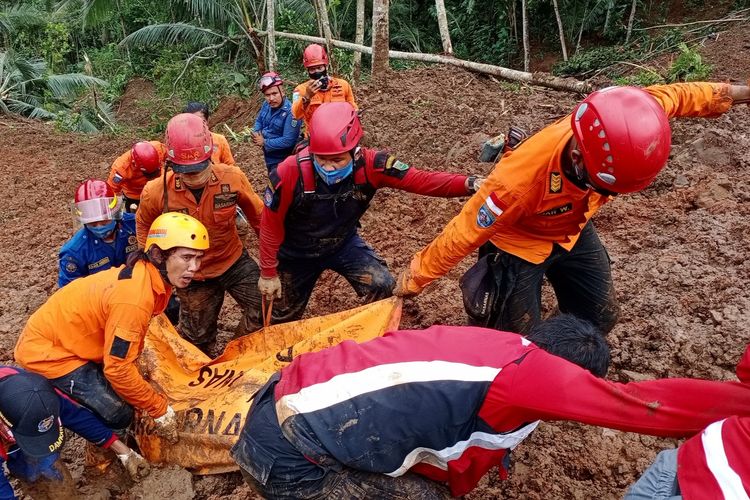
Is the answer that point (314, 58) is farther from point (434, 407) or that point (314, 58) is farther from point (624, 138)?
point (434, 407)

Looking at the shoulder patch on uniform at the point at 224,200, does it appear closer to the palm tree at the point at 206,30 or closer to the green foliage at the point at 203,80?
the green foliage at the point at 203,80

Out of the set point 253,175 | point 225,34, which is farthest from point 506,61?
point 253,175

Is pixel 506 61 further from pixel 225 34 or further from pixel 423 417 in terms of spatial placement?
pixel 423 417

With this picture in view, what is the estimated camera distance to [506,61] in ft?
42.7

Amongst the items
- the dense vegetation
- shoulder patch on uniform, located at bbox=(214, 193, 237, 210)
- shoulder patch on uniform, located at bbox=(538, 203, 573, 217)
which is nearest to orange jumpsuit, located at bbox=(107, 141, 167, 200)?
shoulder patch on uniform, located at bbox=(214, 193, 237, 210)

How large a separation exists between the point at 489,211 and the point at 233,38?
42.1ft

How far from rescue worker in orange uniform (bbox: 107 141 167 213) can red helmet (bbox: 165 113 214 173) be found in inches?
57.2

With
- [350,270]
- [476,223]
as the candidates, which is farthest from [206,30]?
[476,223]

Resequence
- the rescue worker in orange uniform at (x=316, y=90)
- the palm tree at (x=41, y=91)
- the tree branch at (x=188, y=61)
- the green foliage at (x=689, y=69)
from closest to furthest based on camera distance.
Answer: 1. the green foliage at (x=689, y=69)
2. the rescue worker in orange uniform at (x=316, y=90)
3. the tree branch at (x=188, y=61)
4. the palm tree at (x=41, y=91)

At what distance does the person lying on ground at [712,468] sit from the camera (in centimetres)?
126

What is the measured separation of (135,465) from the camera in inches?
119

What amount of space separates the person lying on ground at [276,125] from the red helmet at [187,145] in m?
2.72

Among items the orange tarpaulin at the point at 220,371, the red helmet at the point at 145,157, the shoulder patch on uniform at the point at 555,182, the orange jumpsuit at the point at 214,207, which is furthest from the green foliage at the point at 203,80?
the shoulder patch on uniform at the point at 555,182

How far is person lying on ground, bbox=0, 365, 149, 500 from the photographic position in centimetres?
260
